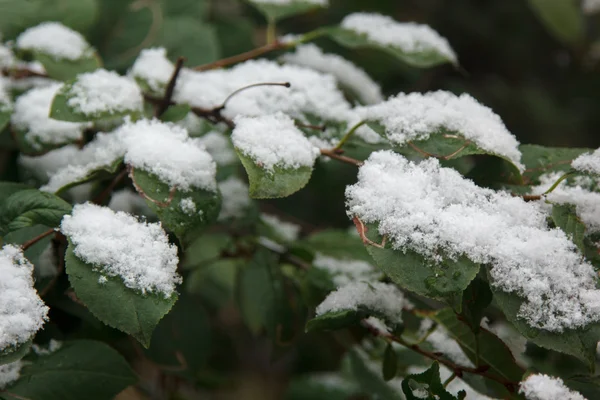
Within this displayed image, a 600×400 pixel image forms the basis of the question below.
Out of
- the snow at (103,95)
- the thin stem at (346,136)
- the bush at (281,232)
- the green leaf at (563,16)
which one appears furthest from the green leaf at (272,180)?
the green leaf at (563,16)

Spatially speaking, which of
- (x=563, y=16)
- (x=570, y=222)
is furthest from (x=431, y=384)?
(x=563, y=16)

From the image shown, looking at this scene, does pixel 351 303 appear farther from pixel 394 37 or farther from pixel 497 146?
pixel 394 37

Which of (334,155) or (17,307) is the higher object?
(334,155)

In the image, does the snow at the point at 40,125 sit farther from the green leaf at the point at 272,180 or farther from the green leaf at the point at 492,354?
the green leaf at the point at 492,354

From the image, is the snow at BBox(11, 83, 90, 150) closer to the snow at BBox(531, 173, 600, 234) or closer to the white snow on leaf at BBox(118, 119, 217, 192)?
the white snow on leaf at BBox(118, 119, 217, 192)

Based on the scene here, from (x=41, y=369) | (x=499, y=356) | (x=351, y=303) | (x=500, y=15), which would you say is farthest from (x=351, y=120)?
(x=500, y=15)

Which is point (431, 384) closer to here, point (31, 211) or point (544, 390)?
point (544, 390)
